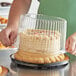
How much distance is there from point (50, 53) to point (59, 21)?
0.56ft

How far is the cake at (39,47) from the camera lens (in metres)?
1.26

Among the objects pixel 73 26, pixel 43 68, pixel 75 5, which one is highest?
pixel 75 5

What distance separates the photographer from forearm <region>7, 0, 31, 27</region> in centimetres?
161

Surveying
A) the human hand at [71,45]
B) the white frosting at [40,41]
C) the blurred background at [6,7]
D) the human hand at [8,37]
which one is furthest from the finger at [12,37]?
the blurred background at [6,7]

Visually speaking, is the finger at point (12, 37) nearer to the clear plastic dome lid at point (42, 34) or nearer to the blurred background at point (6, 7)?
the clear plastic dome lid at point (42, 34)

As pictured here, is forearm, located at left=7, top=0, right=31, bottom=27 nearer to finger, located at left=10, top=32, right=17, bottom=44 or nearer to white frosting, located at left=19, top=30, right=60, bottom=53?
finger, located at left=10, top=32, right=17, bottom=44

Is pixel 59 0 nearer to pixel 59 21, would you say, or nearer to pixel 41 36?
pixel 59 21

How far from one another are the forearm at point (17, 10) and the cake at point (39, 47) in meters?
0.31

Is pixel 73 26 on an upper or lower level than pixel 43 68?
upper

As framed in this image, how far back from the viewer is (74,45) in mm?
1301

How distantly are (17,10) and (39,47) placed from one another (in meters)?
0.47

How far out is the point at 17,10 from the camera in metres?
1.67

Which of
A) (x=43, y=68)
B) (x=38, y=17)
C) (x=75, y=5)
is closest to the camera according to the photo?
(x=43, y=68)

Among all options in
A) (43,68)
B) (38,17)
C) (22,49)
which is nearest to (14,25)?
(38,17)
